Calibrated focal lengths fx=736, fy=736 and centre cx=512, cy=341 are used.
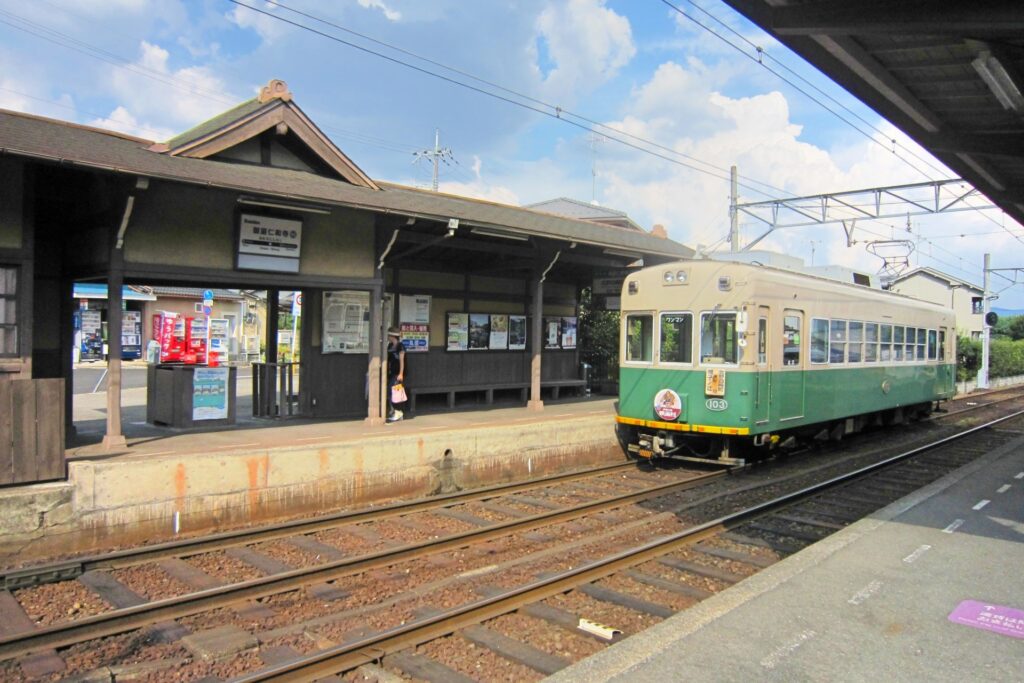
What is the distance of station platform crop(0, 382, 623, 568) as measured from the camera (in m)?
7.23

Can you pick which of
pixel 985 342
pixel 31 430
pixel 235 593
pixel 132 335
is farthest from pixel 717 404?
pixel 132 335

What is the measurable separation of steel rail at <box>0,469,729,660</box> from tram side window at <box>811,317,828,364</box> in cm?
548

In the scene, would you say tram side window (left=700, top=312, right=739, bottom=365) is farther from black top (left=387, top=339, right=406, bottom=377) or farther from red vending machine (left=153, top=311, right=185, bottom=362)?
red vending machine (left=153, top=311, right=185, bottom=362)

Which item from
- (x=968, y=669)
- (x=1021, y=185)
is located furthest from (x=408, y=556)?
(x=1021, y=185)

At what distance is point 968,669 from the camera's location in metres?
4.09

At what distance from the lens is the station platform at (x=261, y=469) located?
7230 mm

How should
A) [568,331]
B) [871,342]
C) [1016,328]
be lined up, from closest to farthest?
[871,342], [568,331], [1016,328]

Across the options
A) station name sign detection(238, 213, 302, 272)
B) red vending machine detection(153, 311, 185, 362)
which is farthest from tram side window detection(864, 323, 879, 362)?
red vending machine detection(153, 311, 185, 362)

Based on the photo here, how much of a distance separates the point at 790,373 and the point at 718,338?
4.68 feet

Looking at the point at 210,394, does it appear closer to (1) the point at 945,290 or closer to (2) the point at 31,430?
(2) the point at 31,430

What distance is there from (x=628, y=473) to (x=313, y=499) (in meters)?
4.99

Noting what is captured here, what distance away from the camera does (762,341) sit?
1065 centimetres

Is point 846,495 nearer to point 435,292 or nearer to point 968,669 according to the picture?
point 968,669

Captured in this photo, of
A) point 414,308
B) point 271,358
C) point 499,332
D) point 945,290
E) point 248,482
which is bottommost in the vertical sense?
point 248,482
